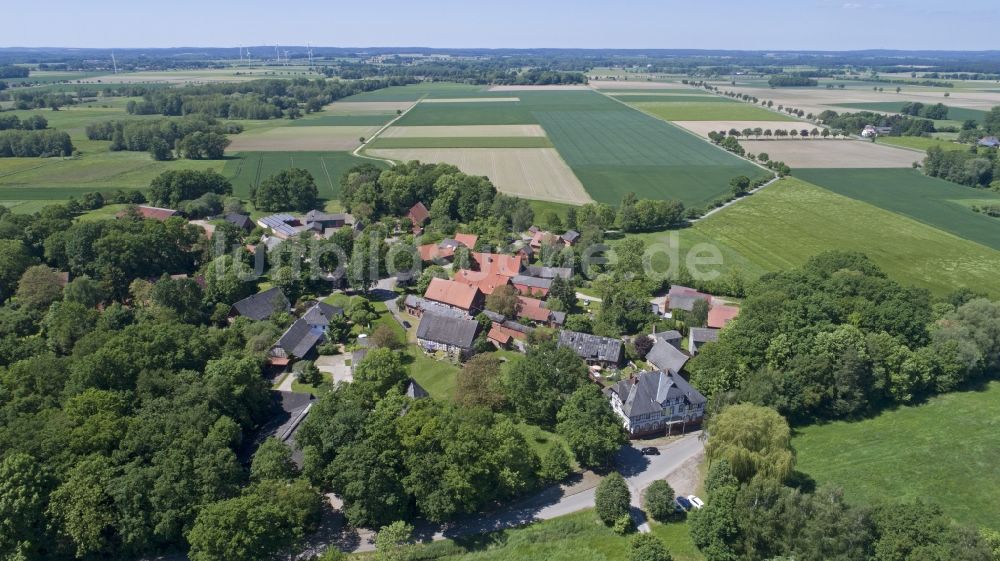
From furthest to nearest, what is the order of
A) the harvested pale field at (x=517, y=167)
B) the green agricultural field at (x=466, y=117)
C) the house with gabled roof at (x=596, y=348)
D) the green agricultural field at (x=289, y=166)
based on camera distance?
the green agricultural field at (x=466, y=117) < the green agricultural field at (x=289, y=166) < the harvested pale field at (x=517, y=167) < the house with gabled roof at (x=596, y=348)

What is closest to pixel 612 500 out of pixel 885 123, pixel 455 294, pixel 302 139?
pixel 455 294

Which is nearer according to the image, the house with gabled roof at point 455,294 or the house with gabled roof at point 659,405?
the house with gabled roof at point 659,405

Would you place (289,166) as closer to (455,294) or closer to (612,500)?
(455,294)

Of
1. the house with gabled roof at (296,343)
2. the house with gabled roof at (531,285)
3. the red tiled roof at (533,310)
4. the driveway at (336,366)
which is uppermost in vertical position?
the house with gabled roof at (531,285)

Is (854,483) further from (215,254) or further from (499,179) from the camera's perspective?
(499,179)

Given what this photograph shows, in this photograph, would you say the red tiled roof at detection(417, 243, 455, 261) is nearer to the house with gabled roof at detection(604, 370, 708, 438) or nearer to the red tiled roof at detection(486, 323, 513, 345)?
the red tiled roof at detection(486, 323, 513, 345)

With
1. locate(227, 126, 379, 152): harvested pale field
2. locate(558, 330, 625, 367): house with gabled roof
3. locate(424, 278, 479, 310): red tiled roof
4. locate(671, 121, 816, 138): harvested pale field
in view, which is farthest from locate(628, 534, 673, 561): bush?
locate(671, 121, 816, 138): harvested pale field

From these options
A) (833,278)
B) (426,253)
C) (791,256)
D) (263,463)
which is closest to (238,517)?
(263,463)

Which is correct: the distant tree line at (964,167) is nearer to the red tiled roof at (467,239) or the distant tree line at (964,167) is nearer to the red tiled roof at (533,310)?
the red tiled roof at (467,239)

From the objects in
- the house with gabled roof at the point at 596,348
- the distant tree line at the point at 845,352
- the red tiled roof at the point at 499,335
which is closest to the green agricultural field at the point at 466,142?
the red tiled roof at the point at 499,335
